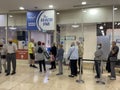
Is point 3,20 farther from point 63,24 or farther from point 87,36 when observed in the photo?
point 87,36

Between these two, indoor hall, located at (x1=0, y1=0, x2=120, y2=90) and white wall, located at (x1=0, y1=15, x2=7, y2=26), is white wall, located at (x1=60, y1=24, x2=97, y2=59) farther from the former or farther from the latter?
white wall, located at (x1=0, y1=15, x2=7, y2=26)

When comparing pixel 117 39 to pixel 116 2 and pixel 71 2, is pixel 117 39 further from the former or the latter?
pixel 71 2

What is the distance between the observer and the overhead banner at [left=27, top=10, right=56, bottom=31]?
1083 centimetres

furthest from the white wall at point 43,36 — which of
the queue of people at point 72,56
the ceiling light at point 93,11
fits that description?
the queue of people at point 72,56

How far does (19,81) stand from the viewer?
6.71 metres

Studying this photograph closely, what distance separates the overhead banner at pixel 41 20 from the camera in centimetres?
1083

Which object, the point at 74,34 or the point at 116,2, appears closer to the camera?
the point at 116,2

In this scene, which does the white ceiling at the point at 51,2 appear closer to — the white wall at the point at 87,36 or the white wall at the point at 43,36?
the white wall at the point at 87,36

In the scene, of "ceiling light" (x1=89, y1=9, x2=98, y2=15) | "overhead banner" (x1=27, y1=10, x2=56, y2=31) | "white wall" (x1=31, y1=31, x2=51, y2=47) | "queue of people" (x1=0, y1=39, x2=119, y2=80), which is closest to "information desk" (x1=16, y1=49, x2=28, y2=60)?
"white wall" (x1=31, y1=31, x2=51, y2=47)

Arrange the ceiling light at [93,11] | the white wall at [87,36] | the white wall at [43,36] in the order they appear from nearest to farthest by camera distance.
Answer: the ceiling light at [93,11], the white wall at [87,36], the white wall at [43,36]

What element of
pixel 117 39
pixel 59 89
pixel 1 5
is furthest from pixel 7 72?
pixel 117 39

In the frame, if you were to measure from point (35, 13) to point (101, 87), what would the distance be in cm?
679

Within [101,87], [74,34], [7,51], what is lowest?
[101,87]

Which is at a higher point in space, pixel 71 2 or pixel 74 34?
pixel 71 2
